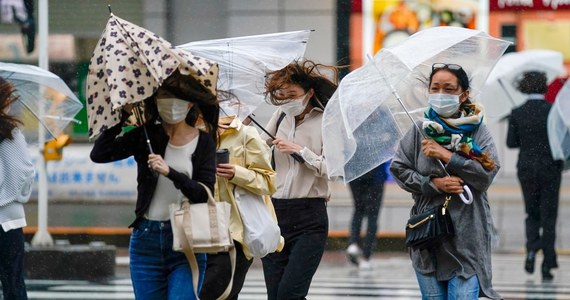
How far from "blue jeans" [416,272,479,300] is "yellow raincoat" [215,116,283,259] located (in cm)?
99

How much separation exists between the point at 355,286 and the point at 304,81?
4745 millimetres

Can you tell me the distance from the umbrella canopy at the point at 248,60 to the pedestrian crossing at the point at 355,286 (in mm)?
3889

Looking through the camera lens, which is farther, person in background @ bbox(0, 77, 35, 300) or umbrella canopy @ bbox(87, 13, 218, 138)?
person in background @ bbox(0, 77, 35, 300)

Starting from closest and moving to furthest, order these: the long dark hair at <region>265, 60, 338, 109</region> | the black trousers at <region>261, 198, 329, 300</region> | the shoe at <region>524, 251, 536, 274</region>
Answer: the black trousers at <region>261, 198, 329, 300</region>, the long dark hair at <region>265, 60, 338, 109</region>, the shoe at <region>524, 251, 536, 274</region>

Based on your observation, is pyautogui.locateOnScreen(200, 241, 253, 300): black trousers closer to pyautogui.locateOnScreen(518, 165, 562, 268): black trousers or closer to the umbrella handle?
the umbrella handle

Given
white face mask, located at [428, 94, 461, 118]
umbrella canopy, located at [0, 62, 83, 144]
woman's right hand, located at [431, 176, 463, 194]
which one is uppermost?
white face mask, located at [428, 94, 461, 118]

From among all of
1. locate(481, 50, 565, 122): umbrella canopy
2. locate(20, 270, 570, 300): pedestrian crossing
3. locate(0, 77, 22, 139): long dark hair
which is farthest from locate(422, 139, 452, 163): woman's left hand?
locate(481, 50, 565, 122): umbrella canopy

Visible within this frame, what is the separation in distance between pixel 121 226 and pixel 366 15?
5790 mm

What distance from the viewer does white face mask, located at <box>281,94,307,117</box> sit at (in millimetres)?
7285

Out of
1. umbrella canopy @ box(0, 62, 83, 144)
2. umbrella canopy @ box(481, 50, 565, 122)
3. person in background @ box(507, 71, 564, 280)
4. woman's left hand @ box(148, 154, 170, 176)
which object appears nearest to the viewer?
woman's left hand @ box(148, 154, 170, 176)

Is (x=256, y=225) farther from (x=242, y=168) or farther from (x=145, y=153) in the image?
(x=145, y=153)

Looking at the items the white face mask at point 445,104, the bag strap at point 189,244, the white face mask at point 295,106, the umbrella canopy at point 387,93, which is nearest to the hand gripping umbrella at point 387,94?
the umbrella canopy at point 387,93

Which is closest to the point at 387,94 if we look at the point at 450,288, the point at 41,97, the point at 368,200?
the point at 450,288

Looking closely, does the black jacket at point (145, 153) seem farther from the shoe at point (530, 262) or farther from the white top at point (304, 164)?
the shoe at point (530, 262)
